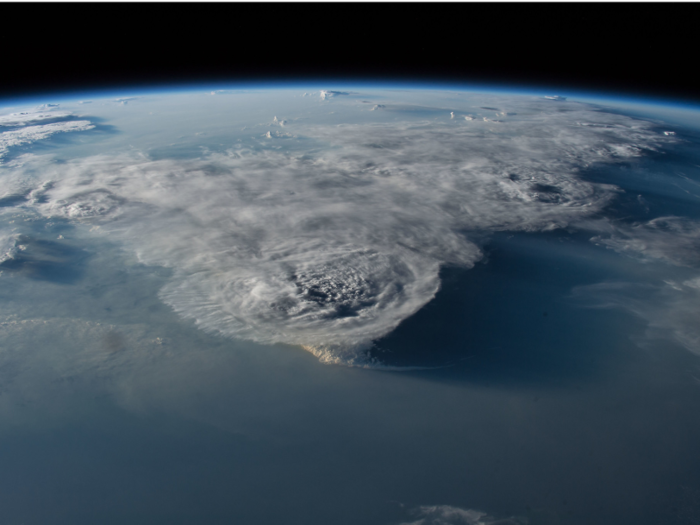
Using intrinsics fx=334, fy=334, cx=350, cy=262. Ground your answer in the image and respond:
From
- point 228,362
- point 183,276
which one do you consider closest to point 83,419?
point 228,362

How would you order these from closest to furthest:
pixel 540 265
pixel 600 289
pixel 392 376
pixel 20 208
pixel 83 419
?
pixel 83 419 < pixel 392 376 < pixel 600 289 < pixel 540 265 < pixel 20 208

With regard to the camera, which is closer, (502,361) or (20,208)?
(502,361)

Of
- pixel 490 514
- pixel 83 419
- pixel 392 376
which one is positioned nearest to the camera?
pixel 490 514

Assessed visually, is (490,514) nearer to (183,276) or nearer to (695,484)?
(695,484)

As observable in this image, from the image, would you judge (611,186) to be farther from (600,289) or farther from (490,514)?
(490,514)

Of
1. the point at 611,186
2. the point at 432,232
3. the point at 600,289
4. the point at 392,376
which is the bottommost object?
the point at 392,376

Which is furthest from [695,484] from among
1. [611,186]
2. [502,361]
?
[611,186]

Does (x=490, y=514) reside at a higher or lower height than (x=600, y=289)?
lower
